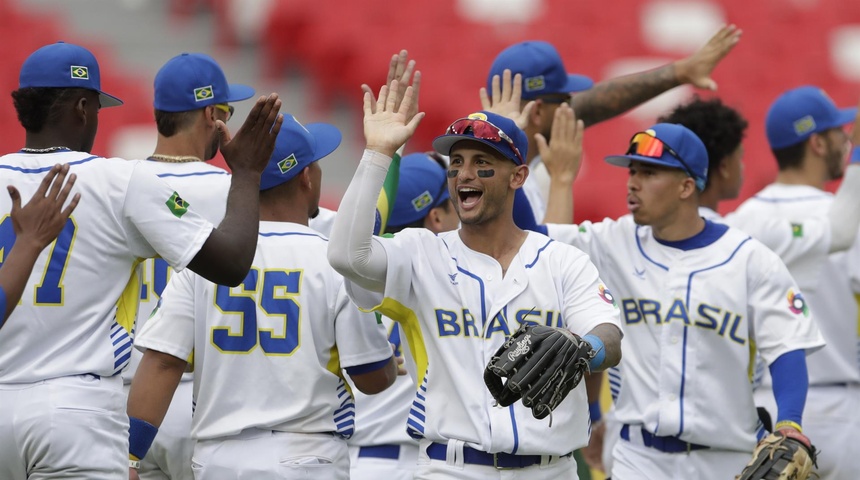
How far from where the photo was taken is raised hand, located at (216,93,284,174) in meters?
4.12

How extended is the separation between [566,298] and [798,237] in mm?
2212

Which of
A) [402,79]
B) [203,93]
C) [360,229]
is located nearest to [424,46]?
[203,93]

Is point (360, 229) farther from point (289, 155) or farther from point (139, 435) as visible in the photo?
point (139, 435)

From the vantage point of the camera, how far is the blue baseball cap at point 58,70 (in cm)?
422

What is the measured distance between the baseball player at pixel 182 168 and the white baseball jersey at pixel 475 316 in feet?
3.87

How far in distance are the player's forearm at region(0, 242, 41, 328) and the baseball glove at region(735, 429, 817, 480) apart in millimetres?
2611

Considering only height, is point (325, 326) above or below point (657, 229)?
below

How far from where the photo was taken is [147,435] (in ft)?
14.5

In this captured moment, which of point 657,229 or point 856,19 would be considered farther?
point 856,19

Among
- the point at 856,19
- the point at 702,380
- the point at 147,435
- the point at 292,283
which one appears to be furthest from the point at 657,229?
the point at 856,19

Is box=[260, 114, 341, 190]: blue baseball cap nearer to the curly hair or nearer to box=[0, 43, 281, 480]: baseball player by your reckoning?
box=[0, 43, 281, 480]: baseball player

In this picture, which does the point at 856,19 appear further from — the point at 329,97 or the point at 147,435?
the point at 147,435

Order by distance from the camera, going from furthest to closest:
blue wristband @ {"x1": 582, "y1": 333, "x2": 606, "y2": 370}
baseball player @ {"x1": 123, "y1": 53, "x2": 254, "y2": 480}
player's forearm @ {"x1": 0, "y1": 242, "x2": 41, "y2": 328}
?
baseball player @ {"x1": 123, "y1": 53, "x2": 254, "y2": 480}
blue wristband @ {"x1": 582, "y1": 333, "x2": 606, "y2": 370}
player's forearm @ {"x1": 0, "y1": 242, "x2": 41, "y2": 328}

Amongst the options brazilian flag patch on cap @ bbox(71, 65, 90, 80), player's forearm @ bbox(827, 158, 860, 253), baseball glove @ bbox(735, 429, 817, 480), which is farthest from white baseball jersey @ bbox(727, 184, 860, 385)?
brazilian flag patch on cap @ bbox(71, 65, 90, 80)
